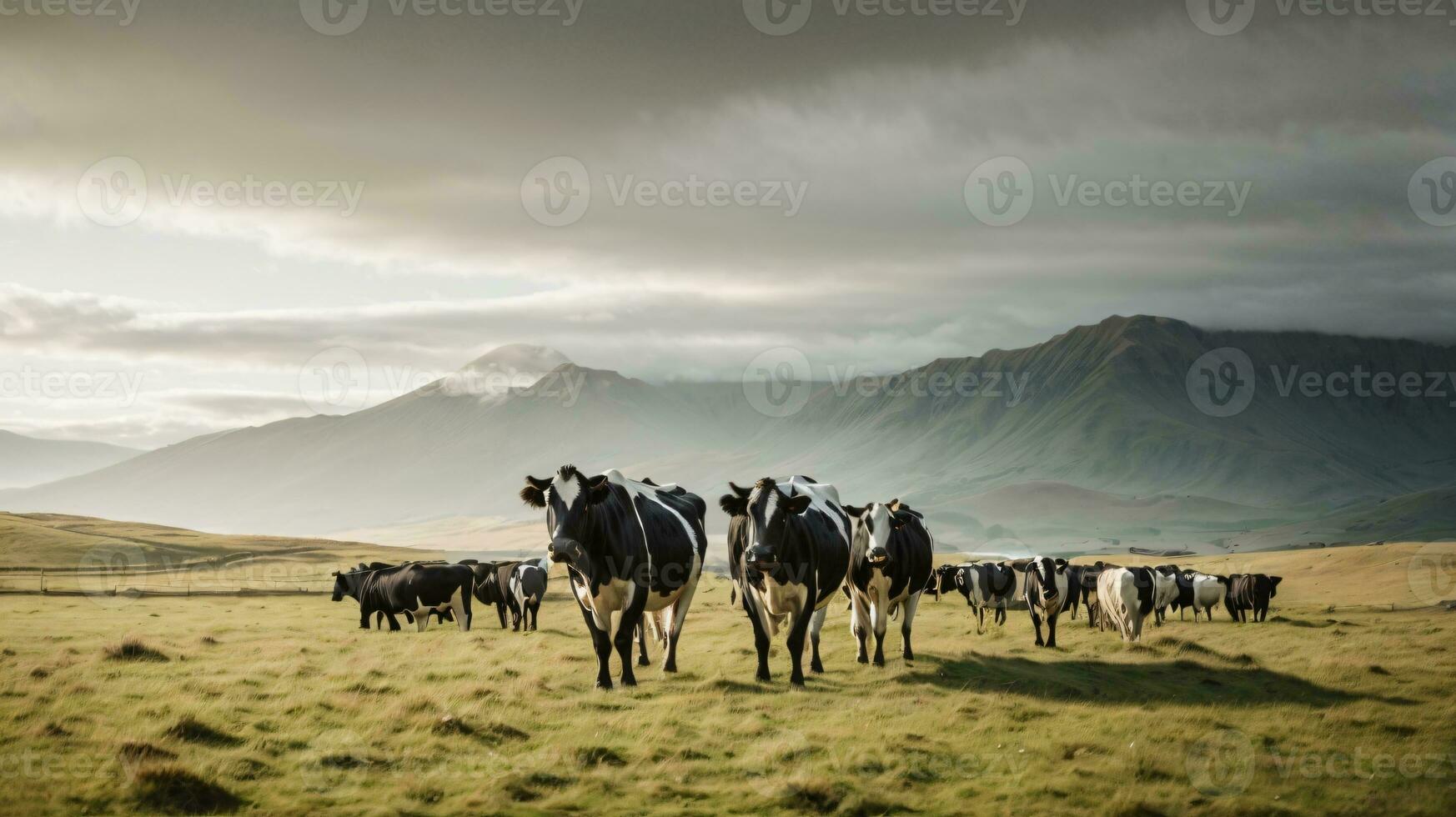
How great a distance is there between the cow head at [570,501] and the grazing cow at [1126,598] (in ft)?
60.1

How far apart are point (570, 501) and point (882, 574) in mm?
7588

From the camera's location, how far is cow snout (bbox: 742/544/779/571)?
20.0 m

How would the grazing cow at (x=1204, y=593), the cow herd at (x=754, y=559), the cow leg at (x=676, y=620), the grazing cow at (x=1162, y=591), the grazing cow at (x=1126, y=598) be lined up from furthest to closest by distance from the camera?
the grazing cow at (x=1204, y=593) < the grazing cow at (x=1162, y=591) < the grazing cow at (x=1126, y=598) < the cow leg at (x=676, y=620) < the cow herd at (x=754, y=559)

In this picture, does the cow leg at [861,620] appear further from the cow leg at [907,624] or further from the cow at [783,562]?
the cow at [783,562]

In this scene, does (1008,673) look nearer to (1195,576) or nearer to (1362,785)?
(1362,785)

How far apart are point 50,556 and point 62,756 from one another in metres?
92.7

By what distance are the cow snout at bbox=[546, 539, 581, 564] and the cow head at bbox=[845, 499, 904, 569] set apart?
6.22 meters

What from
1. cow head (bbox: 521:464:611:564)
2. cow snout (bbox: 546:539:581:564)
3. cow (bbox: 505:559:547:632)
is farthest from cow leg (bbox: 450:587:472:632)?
cow snout (bbox: 546:539:581:564)

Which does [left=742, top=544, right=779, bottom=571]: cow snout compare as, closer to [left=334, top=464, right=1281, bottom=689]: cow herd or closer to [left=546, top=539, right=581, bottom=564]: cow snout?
[left=334, top=464, right=1281, bottom=689]: cow herd

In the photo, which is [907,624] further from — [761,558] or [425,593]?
[425,593]

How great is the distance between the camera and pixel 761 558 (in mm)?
20109

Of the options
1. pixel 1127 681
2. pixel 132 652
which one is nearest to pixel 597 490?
pixel 1127 681

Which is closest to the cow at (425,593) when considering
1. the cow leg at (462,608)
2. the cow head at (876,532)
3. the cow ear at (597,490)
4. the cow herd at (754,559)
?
the cow leg at (462,608)

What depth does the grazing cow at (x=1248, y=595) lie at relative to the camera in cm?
4812
